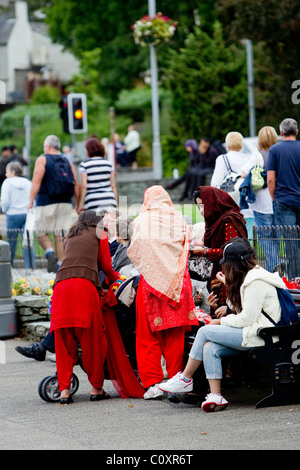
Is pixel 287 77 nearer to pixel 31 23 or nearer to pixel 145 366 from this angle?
pixel 145 366

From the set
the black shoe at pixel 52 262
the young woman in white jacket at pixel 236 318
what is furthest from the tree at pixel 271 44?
the young woman in white jacket at pixel 236 318

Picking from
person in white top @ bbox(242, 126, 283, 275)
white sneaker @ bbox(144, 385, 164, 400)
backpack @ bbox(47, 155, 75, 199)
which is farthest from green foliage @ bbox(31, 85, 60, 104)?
white sneaker @ bbox(144, 385, 164, 400)

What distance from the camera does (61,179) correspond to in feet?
45.4

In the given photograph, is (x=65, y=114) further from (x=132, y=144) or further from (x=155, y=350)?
(x=155, y=350)

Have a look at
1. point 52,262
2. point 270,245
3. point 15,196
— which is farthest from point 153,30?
point 270,245

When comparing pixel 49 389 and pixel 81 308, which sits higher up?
pixel 81 308

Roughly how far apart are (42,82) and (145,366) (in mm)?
65793

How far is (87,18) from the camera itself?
4444 centimetres

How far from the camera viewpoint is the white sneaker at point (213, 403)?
7789 millimetres

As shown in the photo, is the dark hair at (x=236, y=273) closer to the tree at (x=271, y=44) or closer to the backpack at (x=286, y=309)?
the backpack at (x=286, y=309)

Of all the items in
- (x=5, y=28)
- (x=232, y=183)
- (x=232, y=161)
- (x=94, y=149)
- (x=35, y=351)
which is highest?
(x=5, y=28)

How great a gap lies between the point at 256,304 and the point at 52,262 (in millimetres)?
6349

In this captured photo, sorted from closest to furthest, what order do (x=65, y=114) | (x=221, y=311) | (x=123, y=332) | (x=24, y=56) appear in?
(x=221, y=311)
(x=123, y=332)
(x=65, y=114)
(x=24, y=56)
